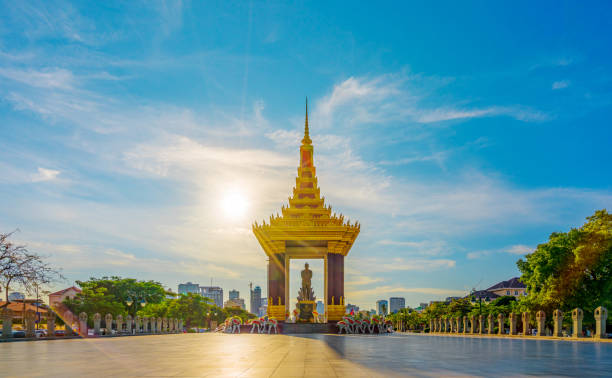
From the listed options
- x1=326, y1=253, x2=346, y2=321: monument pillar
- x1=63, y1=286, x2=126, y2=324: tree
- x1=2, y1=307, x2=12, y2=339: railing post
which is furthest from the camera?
x1=63, y1=286, x2=126, y2=324: tree

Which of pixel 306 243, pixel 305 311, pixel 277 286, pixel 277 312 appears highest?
pixel 306 243

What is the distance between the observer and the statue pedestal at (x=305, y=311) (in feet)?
160

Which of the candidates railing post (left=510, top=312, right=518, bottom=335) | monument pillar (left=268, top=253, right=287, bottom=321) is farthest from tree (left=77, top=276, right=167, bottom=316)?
railing post (left=510, top=312, right=518, bottom=335)

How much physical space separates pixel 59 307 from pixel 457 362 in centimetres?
5590

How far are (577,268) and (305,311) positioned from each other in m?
22.6

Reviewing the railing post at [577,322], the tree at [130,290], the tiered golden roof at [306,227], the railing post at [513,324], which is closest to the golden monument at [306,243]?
the tiered golden roof at [306,227]

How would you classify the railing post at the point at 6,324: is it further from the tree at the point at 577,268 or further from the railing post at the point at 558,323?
the tree at the point at 577,268

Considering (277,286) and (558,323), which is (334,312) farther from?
(558,323)

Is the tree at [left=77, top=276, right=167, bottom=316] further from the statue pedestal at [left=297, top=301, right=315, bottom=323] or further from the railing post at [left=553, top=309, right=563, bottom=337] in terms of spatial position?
the railing post at [left=553, top=309, right=563, bottom=337]

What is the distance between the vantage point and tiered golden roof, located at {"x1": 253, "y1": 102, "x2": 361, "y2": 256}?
47.9 metres

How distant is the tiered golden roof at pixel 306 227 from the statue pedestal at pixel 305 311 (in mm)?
4959

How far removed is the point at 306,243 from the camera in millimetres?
49281

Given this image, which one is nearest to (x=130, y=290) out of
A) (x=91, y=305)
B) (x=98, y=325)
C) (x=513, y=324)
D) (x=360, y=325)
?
(x=91, y=305)

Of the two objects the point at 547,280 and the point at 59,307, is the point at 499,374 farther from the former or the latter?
the point at 59,307
